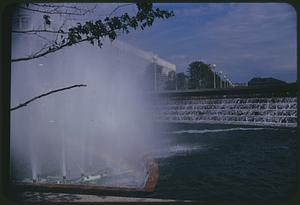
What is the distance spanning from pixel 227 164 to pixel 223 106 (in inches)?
16.1

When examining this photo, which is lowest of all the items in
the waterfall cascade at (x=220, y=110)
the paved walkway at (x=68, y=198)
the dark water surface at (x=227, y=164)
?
the paved walkway at (x=68, y=198)

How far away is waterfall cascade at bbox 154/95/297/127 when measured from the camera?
267 cm

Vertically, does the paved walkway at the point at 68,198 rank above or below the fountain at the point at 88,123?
below

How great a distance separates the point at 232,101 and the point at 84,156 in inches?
44.3

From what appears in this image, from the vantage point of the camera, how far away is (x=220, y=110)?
2.72m

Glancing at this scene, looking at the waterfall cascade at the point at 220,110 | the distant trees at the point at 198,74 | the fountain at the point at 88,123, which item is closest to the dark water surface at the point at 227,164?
the waterfall cascade at the point at 220,110

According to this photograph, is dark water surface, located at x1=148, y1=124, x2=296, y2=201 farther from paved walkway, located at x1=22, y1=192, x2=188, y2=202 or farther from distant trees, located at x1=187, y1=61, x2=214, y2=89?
distant trees, located at x1=187, y1=61, x2=214, y2=89

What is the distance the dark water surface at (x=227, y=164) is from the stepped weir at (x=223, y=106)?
0.20 ft

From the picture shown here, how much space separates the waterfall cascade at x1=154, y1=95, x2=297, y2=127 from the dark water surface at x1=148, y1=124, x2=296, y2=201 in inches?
2.3

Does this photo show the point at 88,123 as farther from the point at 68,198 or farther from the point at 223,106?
the point at 223,106

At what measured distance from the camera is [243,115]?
8.84ft

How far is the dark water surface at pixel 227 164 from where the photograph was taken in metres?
2.58

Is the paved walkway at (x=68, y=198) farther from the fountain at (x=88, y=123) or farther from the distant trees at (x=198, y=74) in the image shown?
the distant trees at (x=198, y=74)

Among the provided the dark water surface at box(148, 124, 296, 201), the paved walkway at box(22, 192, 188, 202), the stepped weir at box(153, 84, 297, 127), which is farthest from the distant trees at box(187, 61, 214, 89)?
the paved walkway at box(22, 192, 188, 202)
